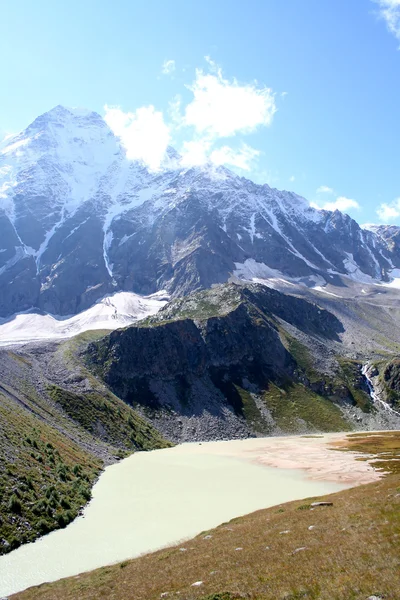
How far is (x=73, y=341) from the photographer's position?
17862cm

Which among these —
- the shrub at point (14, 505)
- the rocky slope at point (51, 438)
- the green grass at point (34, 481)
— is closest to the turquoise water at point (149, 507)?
the green grass at point (34, 481)

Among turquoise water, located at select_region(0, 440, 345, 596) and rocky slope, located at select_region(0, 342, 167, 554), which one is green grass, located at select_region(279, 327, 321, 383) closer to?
rocky slope, located at select_region(0, 342, 167, 554)

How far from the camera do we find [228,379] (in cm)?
16600

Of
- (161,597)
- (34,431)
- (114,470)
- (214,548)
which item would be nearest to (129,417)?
(114,470)

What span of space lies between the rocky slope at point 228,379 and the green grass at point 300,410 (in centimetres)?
35

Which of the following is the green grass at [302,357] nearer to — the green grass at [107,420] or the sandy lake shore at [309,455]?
the sandy lake shore at [309,455]

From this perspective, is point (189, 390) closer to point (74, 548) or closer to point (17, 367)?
point (17, 367)

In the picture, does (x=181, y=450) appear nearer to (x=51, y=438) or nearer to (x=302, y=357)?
(x=51, y=438)

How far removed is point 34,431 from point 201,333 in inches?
4755

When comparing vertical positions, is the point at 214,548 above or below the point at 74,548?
above

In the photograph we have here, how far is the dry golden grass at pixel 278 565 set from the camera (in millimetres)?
16917

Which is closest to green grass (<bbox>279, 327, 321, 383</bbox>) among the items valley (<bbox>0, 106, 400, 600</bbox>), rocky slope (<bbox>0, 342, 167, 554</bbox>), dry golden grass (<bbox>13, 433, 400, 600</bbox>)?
valley (<bbox>0, 106, 400, 600</bbox>)

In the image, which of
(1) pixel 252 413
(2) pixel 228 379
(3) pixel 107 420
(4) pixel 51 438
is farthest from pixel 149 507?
(2) pixel 228 379

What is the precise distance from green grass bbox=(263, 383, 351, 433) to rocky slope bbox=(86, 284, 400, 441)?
35 cm
